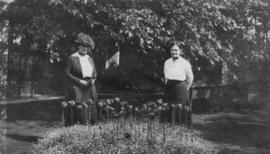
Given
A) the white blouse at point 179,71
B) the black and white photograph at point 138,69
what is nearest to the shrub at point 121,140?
the black and white photograph at point 138,69

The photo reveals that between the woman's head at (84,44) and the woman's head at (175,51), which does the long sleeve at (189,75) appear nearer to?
the woman's head at (175,51)

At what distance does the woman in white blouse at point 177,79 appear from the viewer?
22.3ft

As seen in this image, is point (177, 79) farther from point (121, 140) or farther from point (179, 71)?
point (121, 140)

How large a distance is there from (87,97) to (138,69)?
1.04 m

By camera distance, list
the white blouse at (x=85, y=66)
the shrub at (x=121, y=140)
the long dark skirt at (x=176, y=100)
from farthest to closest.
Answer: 1. the white blouse at (x=85, y=66)
2. the long dark skirt at (x=176, y=100)
3. the shrub at (x=121, y=140)

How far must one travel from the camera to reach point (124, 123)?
6.29 metres

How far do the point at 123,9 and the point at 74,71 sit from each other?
1380 mm

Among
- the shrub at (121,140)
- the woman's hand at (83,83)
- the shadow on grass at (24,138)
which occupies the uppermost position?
the woman's hand at (83,83)

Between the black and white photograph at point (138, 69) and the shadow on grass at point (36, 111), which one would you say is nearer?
the black and white photograph at point (138, 69)

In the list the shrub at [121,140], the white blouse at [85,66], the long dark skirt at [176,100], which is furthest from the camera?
the white blouse at [85,66]

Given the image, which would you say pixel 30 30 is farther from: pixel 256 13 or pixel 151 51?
pixel 256 13

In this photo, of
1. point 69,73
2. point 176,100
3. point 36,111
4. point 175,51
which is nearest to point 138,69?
point 175,51

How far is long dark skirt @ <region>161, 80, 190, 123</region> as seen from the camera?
6719 millimetres

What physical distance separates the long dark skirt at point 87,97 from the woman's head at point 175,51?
4.75 feet
